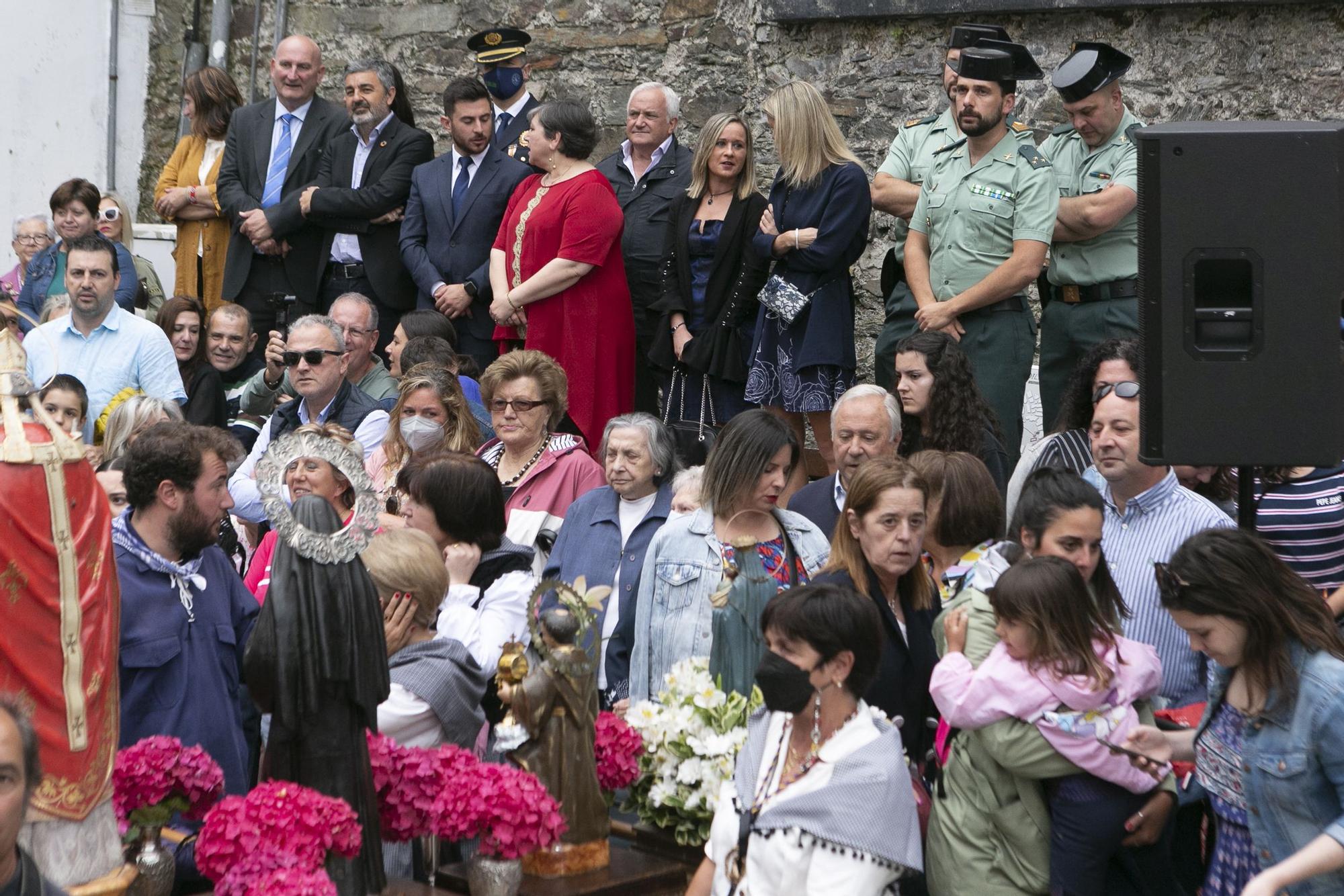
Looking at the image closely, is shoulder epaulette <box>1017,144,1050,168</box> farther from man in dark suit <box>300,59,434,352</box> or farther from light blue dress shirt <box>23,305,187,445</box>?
light blue dress shirt <box>23,305,187,445</box>

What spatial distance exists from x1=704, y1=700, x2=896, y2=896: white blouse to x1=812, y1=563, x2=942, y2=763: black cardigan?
945mm

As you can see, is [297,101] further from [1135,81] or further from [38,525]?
[38,525]

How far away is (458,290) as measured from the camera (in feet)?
27.5

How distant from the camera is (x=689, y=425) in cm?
702

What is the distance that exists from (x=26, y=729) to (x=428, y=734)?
63.1 inches

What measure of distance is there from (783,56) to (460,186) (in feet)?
6.77

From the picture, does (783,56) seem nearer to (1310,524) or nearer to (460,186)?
(460,186)

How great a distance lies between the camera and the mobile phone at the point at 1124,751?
3799 millimetres

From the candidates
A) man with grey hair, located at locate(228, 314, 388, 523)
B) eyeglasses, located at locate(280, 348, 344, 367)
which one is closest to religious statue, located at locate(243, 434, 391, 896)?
man with grey hair, located at locate(228, 314, 388, 523)

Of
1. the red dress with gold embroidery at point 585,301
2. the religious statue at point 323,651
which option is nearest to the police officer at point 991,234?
the red dress with gold embroidery at point 585,301

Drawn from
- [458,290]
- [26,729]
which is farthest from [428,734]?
[458,290]

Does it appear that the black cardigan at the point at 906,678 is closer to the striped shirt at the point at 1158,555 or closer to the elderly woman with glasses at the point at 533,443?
the striped shirt at the point at 1158,555

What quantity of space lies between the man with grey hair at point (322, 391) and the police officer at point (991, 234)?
7.69ft

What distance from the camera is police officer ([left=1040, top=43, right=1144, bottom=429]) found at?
700 cm
